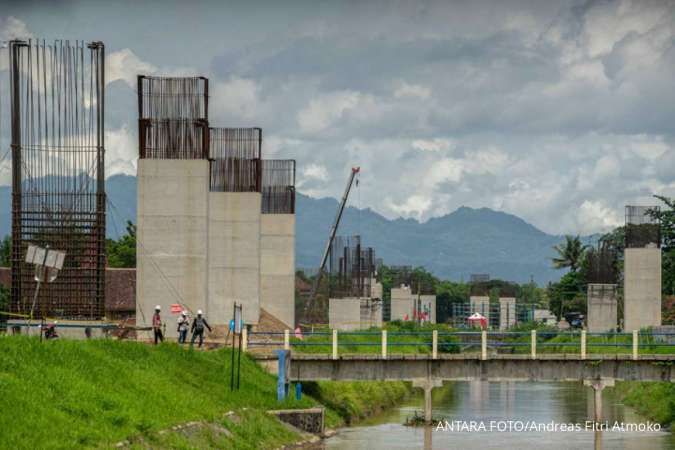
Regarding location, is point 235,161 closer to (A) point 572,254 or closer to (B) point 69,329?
(B) point 69,329

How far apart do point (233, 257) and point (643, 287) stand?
23.0m

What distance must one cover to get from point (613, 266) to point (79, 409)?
236 feet

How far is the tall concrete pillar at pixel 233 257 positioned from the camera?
67.2 meters

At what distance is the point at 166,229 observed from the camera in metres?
57.5

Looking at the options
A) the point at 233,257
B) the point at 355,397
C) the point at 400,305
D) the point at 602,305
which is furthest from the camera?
the point at 400,305

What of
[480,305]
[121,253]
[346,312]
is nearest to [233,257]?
[346,312]

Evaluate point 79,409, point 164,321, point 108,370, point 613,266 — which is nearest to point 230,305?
point 164,321

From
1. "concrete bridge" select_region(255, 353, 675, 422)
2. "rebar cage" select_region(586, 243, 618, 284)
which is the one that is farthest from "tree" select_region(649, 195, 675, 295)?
"concrete bridge" select_region(255, 353, 675, 422)

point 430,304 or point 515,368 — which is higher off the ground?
point 515,368

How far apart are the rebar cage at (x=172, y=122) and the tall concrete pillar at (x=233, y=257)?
8.89 meters

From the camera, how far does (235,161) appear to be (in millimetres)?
68938

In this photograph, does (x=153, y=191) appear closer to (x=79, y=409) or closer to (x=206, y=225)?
(x=206, y=225)

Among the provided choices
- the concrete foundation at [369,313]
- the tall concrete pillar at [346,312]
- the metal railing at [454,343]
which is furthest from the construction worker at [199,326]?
the concrete foundation at [369,313]

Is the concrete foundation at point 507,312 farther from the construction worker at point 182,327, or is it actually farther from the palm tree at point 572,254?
the construction worker at point 182,327
